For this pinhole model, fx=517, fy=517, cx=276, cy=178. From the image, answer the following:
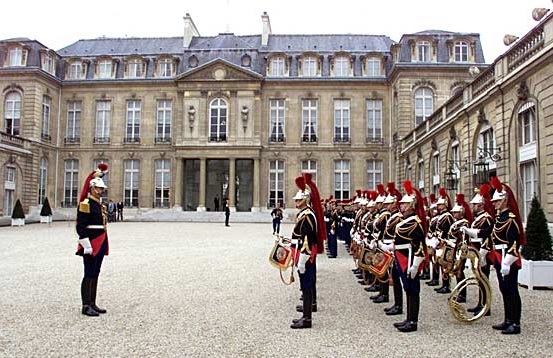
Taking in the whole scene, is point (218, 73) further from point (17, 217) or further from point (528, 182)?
point (528, 182)

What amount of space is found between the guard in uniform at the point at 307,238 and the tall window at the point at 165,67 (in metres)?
31.3

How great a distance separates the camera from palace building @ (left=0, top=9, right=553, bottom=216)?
104ft

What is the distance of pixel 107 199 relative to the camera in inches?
1403

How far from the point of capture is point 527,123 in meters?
12.6

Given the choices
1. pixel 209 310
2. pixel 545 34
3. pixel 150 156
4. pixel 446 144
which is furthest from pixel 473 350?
pixel 150 156

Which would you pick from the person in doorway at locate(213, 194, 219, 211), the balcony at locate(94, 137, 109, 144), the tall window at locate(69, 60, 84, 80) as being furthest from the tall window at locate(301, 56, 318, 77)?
the tall window at locate(69, 60, 84, 80)

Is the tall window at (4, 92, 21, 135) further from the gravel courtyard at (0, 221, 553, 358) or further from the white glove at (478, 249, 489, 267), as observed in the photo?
the white glove at (478, 249, 489, 267)

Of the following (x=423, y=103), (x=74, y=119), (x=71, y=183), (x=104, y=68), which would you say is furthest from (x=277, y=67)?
(x=71, y=183)

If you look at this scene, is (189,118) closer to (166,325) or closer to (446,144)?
(446,144)

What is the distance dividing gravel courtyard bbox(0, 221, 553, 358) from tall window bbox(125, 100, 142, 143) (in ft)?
86.7

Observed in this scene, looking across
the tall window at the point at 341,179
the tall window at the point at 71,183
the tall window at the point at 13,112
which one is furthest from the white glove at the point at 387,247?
the tall window at the point at 71,183

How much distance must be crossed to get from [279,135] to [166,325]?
29.8 m

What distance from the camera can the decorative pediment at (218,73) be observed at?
112 feet

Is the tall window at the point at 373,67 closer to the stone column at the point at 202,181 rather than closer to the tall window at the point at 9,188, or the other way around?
the stone column at the point at 202,181
